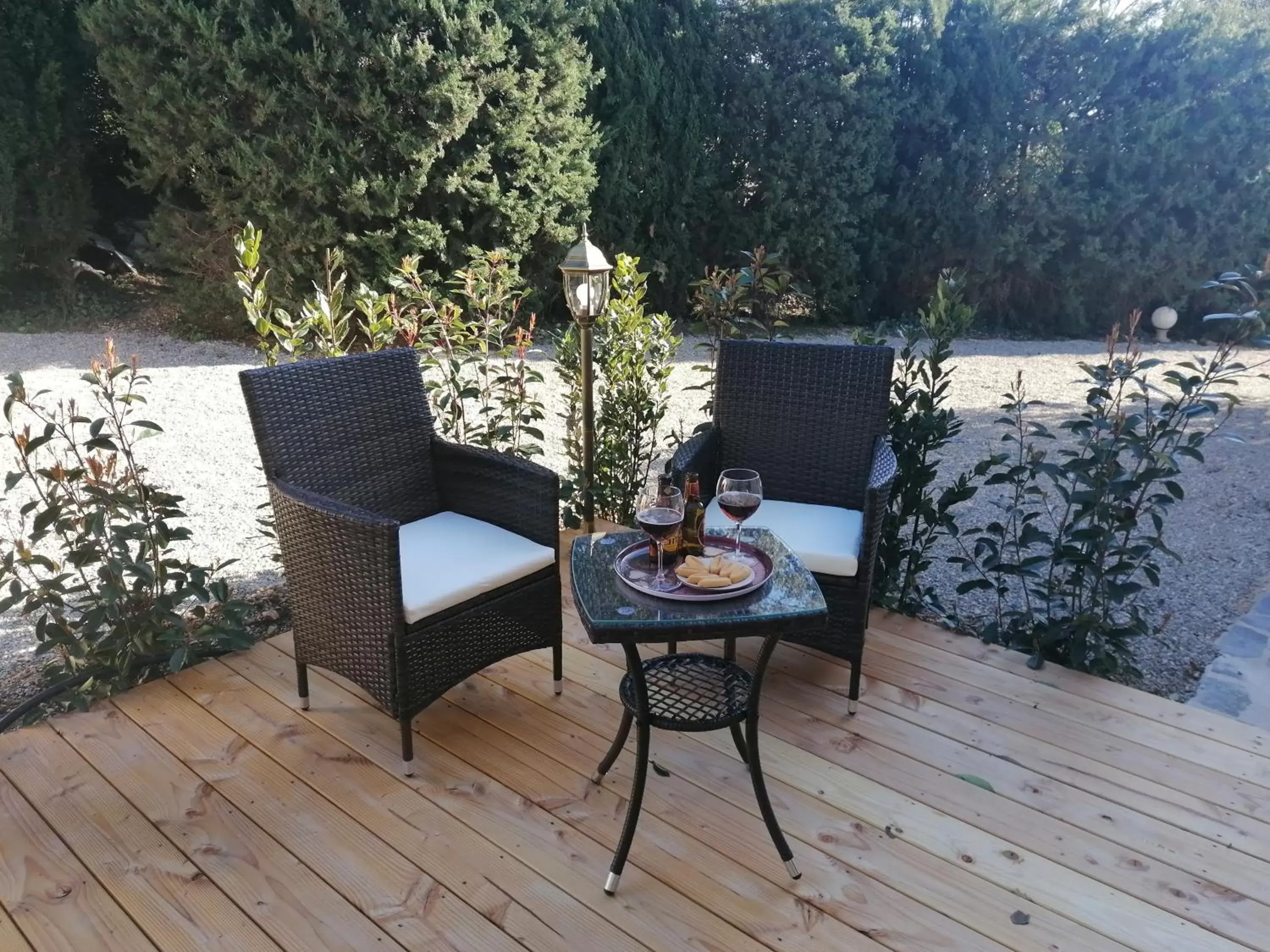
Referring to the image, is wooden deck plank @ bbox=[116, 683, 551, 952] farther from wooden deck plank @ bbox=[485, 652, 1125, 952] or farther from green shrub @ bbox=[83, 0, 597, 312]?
green shrub @ bbox=[83, 0, 597, 312]

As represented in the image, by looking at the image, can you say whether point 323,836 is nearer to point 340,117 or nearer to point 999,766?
point 999,766

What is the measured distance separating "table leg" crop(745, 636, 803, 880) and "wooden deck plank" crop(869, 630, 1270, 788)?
0.92 m

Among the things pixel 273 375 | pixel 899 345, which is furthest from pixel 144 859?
pixel 899 345

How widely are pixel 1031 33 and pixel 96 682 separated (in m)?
8.81

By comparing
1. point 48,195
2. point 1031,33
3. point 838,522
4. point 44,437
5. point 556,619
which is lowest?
point 556,619

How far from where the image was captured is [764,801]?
1729mm

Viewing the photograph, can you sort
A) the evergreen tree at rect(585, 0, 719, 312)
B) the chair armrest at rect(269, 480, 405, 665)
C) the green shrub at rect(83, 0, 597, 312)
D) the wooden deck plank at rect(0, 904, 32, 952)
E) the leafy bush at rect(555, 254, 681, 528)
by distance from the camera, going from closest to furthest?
the wooden deck plank at rect(0, 904, 32, 952) → the chair armrest at rect(269, 480, 405, 665) → the leafy bush at rect(555, 254, 681, 528) → the green shrub at rect(83, 0, 597, 312) → the evergreen tree at rect(585, 0, 719, 312)

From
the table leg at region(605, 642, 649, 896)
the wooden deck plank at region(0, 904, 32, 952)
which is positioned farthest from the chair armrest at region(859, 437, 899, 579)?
the wooden deck plank at region(0, 904, 32, 952)

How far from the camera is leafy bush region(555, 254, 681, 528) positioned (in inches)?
133

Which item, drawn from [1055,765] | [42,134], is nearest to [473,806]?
[1055,765]

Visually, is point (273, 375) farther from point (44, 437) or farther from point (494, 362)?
point (494, 362)

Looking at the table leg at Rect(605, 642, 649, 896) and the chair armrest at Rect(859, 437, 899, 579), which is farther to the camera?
the chair armrest at Rect(859, 437, 899, 579)

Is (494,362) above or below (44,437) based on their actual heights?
below

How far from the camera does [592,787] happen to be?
1971 millimetres
